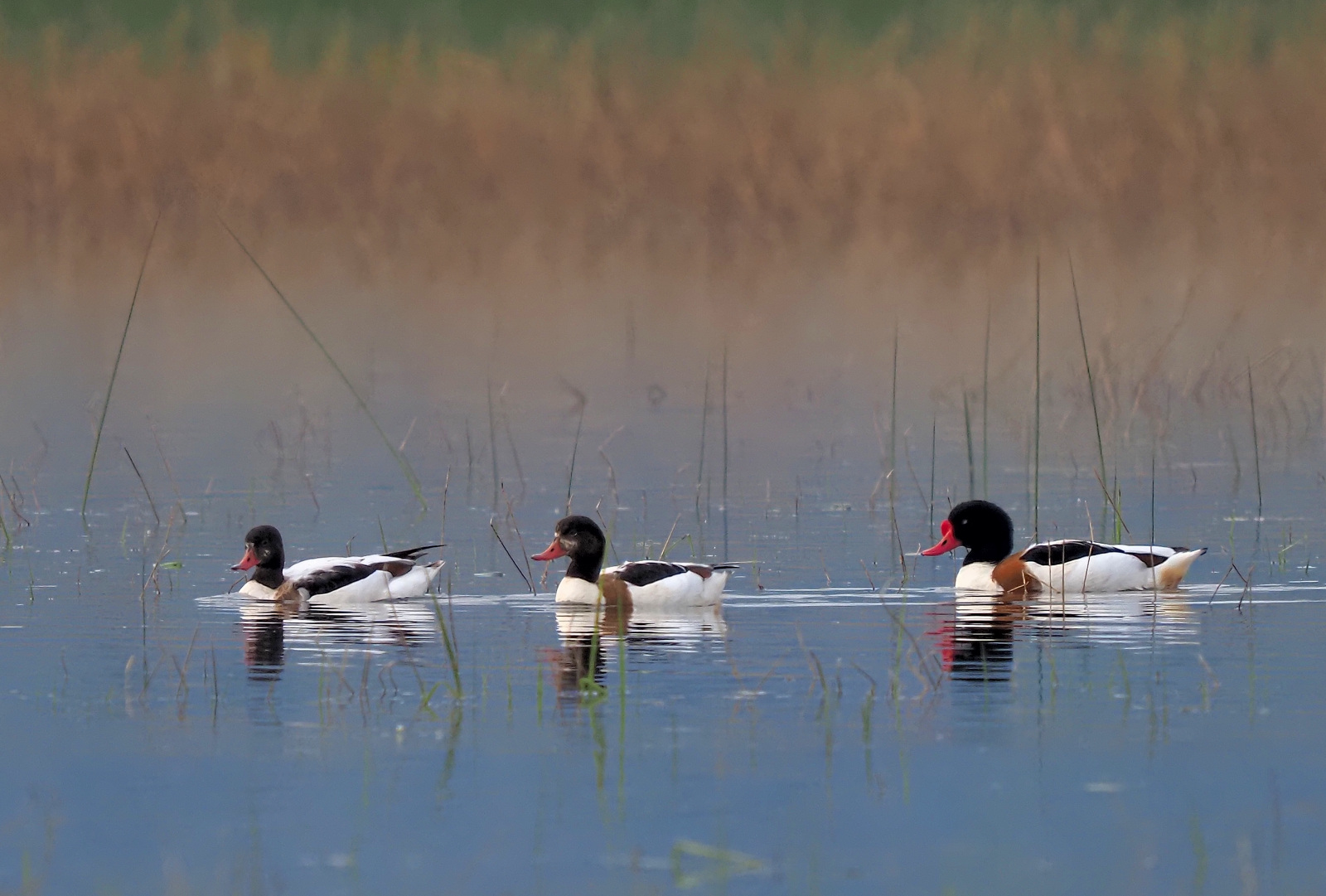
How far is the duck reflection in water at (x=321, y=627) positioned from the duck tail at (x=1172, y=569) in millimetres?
3864

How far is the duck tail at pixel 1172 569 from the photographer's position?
12047 mm

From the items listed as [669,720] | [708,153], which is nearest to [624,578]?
[669,720]

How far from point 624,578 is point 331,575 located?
5.21 feet

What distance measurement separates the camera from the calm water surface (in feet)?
21.7

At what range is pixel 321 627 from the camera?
11039 millimetres

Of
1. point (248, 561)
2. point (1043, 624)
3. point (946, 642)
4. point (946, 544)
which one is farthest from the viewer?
point (946, 544)

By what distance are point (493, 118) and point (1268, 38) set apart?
1170 centimetres

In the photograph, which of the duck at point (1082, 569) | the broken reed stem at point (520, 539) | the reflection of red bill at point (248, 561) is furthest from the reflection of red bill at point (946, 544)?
the reflection of red bill at point (248, 561)

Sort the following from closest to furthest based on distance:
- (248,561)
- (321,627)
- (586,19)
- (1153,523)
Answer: (321,627) < (248,561) < (1153,523) < (586,19)

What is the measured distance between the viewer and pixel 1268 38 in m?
34.0

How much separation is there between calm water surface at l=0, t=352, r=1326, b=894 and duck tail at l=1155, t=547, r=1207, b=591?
0.50 feet

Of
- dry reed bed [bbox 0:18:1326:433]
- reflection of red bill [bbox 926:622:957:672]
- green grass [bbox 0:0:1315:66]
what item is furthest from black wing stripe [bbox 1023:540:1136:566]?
green grass [bbox 0:0:1315:66]

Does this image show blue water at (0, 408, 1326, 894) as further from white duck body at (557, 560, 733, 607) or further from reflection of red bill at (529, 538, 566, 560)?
reflection of red bill at (529, 538, 566, 560)

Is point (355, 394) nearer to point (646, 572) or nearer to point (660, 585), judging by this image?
point (646, 572)
